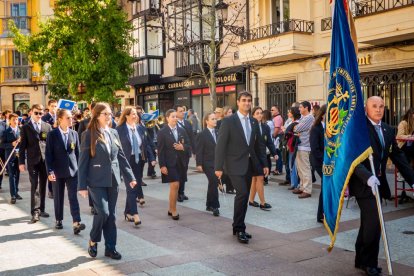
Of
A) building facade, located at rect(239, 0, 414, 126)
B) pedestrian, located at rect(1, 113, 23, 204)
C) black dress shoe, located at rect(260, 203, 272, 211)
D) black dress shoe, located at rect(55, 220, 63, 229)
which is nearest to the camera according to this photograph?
black dress shoe, located at rect(55, 220, 63, 229)

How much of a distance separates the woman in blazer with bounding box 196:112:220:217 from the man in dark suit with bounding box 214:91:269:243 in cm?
184

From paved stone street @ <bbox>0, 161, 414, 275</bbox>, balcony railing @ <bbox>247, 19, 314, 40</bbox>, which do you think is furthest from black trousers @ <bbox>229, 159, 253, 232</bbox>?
balcony railing @ <bbox>247, 19, 314, 40</bbox>

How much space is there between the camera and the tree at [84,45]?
21.7 meters

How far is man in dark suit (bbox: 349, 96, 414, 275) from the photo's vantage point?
16.6 ft

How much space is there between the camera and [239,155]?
6.85m

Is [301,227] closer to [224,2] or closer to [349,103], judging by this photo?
[349,103]

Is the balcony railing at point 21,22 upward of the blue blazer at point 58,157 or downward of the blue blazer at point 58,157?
upward

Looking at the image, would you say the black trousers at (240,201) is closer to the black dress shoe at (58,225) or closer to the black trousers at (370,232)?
the black trousers at (370,232)

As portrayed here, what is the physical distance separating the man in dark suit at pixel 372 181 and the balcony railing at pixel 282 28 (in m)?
12.9

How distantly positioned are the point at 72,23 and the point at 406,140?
17.2 m

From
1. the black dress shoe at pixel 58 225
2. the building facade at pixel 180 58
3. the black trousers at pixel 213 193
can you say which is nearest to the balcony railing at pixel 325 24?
the building facade at pixel 180 58

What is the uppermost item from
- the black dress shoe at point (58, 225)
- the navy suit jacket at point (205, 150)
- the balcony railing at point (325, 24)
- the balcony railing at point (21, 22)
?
the balcony railing at point (21, 22)

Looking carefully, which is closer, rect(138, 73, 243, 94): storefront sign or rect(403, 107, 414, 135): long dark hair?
rect(403, 107, 414, 135): long dark hair

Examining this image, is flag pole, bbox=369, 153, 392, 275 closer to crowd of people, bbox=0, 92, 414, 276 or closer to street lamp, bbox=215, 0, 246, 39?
crowd of people, bbox=0, 92, 414, 276
